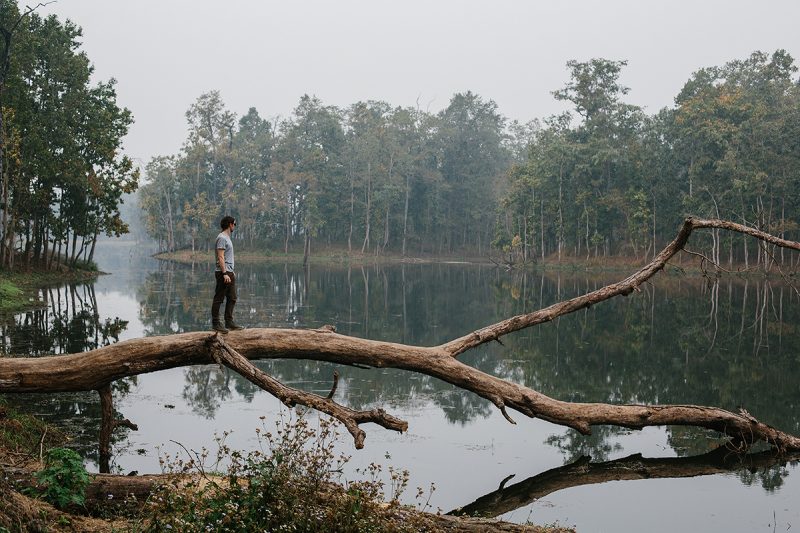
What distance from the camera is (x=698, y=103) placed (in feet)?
217

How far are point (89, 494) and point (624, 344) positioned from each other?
18.6 metres

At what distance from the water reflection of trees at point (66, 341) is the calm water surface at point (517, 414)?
0.06m

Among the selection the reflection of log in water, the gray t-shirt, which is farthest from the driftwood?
the gray t-shirt

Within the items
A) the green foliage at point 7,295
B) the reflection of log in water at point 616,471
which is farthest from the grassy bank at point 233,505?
the green foliage at point 7,295

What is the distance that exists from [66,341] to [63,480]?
13681 mm

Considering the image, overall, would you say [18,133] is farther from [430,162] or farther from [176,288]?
[430,162]

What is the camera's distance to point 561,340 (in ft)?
80.0

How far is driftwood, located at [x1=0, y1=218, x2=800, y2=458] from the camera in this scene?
903 centimetres

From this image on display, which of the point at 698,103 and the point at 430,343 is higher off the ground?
the point at 698,103

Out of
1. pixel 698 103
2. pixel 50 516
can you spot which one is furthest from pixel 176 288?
pixel 698 103

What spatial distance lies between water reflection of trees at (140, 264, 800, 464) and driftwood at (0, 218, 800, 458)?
0.84 metres

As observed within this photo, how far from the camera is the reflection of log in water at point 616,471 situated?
376 inches

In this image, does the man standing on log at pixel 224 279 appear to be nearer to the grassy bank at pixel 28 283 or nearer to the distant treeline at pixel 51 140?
the grassy bank at pixel 28 283

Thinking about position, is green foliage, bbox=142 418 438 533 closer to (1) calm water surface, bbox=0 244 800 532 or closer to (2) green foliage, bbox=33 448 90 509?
(2) green foliage, bbox=33 448 90 509
